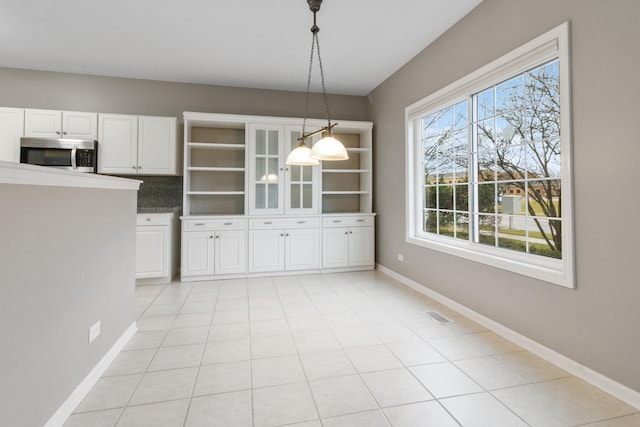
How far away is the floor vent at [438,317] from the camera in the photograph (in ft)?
9.41

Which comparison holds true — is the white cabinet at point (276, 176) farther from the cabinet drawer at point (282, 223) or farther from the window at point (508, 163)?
the window at point (508, 163)

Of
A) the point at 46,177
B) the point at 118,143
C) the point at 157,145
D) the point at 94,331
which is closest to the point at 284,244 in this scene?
the point at 157,145

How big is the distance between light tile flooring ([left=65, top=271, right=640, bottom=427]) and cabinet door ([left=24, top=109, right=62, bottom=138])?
269 cm

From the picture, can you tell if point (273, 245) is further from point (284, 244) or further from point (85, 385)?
point (85, 385)

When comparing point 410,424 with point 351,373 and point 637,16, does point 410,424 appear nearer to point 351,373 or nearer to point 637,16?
point 351,373

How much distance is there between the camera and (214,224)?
14.1 ft

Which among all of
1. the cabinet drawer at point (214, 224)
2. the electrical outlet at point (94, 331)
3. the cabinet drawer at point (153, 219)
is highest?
the cabinet drawer at point (153, 219)

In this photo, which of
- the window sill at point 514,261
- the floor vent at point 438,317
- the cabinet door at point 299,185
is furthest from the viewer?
the cabinet door at point 299,185

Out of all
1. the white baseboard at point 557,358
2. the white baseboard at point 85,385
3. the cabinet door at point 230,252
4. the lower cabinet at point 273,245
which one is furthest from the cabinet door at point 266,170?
the white baseboard at point 557,358

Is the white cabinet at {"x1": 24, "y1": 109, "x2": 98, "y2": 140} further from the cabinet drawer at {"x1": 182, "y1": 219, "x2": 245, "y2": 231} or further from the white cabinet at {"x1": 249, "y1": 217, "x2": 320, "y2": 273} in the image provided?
the white cabinet at {"x1": 249, "y1": 217, "x2": 320, "y2": 273}

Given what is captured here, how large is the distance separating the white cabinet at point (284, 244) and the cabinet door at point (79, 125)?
2.38 meters

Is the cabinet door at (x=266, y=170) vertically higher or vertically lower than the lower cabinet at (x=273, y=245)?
higher

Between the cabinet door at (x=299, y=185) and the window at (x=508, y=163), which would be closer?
the window at (x=508, y=163)

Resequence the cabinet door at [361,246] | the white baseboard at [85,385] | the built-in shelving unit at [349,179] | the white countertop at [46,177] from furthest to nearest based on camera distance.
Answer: the built-in shelving unit at [349,179] → the cabinet door at [361,246] → the white baseboard at [85,385] → the white countertop at [46,177]
